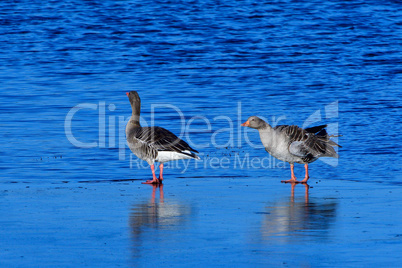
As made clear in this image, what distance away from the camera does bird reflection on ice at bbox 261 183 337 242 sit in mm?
7836

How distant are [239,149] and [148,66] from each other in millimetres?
13477

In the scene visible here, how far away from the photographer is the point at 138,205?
31.8 ft

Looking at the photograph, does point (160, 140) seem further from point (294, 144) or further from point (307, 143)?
point (307, 143)

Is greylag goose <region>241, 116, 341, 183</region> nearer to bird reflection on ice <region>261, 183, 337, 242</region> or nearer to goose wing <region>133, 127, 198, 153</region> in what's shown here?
goose wing <region>133, 127, 198, 153</region>

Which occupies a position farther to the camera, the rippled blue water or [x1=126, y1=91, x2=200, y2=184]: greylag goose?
the rippled blue water

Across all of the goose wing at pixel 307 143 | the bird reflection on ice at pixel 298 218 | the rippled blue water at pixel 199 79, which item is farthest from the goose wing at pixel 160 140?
the bird reflection on ice at pixel 298 218

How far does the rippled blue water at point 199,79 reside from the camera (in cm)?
1375

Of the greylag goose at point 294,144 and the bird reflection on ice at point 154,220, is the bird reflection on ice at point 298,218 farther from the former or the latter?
the greylag goose at point 294,144

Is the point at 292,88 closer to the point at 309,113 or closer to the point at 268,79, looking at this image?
the point at 268,79
